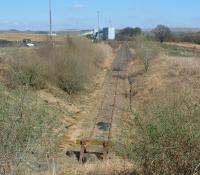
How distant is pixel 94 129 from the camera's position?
28.0 metres

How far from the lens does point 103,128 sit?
1116 inches

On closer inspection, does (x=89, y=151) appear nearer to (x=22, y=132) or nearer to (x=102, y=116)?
(x=102, y=116)

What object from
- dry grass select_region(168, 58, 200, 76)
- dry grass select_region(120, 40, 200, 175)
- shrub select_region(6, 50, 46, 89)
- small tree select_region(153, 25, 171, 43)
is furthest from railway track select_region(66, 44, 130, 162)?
small tree select_region(153, 25, 171, 43)

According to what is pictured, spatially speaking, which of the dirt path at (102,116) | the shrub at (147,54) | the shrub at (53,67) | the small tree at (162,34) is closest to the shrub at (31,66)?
the shrub at (53,67)

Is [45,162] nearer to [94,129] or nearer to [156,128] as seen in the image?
[156,128]

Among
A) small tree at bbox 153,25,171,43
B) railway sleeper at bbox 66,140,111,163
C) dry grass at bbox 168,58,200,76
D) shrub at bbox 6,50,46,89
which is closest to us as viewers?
railway sleeper at bbox 66,140,111,163

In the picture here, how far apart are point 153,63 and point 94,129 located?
1371 inches

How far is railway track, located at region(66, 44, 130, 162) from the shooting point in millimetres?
21444

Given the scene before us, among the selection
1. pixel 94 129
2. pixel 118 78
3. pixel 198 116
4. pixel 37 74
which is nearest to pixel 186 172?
pixel 198 116

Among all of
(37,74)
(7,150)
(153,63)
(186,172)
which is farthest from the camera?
(153,63)

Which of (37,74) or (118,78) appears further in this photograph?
(118,78)

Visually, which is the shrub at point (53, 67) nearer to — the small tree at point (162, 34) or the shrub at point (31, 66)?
the shrub at point (31, 66)

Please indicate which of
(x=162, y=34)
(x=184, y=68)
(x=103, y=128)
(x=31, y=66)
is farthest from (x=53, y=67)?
(x=162, y=34)

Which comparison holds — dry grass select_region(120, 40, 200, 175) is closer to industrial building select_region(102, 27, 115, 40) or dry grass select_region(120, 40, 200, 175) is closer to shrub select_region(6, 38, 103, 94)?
shrub select_region(6, 38, 103, 94)
